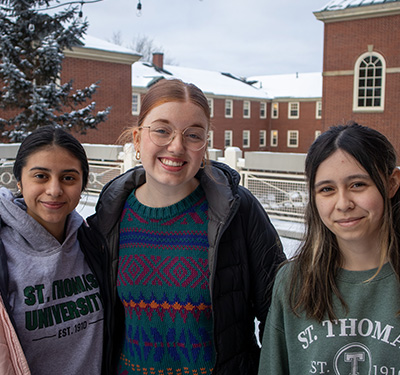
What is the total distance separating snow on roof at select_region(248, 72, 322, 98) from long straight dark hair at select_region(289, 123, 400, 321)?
1687 inches

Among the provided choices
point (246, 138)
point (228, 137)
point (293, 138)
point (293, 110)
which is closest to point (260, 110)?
point (293, 110)

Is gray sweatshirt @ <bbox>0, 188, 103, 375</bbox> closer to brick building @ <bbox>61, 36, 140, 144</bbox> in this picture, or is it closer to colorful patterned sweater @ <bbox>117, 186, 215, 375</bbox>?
colorful patterned sweater @ <bbox>117, 186, 215, 375</bbox>

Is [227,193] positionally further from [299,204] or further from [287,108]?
[287,108]

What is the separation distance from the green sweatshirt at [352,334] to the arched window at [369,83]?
20.9 m

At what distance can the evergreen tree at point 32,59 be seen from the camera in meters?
13.4

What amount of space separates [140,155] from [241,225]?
0.55m

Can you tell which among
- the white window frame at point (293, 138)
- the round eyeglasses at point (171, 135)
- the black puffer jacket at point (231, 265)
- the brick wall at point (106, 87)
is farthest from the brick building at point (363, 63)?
the white window frame at point (293, 138)

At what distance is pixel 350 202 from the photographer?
1573 millimetres

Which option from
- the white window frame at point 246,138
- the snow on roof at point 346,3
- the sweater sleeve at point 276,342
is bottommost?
the sweater sleeve at point 276,342

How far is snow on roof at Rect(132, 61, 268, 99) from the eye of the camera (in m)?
35.2

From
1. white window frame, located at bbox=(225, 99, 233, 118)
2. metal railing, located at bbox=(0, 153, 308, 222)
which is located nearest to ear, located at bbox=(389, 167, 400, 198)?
metal railing, located at bbox=(0, 153, 308, 222)

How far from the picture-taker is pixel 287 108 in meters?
44.8

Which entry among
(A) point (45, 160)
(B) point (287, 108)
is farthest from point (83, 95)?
(B) point (287, 108)

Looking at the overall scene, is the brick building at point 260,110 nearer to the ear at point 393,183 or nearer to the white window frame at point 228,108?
the white window frame at point 228,108
